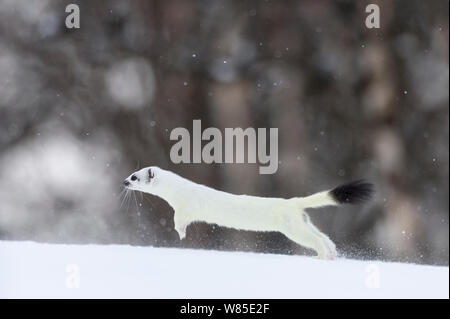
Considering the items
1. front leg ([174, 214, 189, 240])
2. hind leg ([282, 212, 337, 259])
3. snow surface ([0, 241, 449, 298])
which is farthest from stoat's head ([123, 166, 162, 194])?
hind leg ([282, 212, 337, 259])

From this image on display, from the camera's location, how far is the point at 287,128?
1933 mm

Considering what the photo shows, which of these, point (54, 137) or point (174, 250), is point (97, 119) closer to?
point (54, 137)

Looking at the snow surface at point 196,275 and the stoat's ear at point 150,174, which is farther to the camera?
the stoat's ear at point 150,174

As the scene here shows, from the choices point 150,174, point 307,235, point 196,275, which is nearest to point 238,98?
point 150,174

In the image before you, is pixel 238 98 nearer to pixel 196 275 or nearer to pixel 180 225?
pixel 180 225

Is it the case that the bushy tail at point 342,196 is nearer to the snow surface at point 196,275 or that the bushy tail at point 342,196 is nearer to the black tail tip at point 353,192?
the black tail tip at point 353,192

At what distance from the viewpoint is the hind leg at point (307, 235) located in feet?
5.41

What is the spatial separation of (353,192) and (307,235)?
0.27 meters

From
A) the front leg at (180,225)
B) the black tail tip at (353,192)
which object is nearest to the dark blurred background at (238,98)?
the black tail tip at (353,192)

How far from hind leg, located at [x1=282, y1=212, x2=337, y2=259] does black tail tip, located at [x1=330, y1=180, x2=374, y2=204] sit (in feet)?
0.52

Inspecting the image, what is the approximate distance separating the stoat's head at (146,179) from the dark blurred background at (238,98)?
16cm

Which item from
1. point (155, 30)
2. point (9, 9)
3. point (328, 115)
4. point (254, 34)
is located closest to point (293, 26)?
point (254, 34)

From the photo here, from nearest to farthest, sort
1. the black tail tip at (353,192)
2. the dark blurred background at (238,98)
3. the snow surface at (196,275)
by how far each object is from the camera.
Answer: the snow surface at (196,275)
the black tail tip at (353,192)
the dark blurred background at (238,98)

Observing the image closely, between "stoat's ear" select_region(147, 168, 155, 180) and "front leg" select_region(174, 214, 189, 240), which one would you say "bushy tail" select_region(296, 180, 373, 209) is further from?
"stoat's ear" select_region(147, 168, 155, 180)
